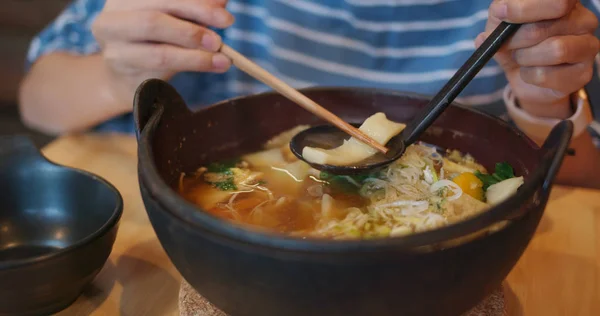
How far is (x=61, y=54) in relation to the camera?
188 centimetres

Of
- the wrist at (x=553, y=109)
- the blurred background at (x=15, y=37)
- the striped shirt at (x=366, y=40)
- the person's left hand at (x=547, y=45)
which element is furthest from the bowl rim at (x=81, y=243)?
the blurred background at (x=15, y=37)

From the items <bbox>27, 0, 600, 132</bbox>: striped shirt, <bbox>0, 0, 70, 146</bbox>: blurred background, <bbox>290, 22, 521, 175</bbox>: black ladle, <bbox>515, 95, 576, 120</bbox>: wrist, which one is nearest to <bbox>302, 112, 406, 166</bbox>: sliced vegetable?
<bbox>290, 22, 521, 175</bbox>: black ladle

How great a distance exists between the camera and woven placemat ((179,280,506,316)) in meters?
0.87

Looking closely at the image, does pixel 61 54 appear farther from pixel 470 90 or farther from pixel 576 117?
pixel 576 117

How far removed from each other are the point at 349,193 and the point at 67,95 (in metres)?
1.18

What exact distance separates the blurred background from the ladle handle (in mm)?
3017

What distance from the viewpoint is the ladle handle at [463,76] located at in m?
0.94

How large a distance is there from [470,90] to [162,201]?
52.5 inches

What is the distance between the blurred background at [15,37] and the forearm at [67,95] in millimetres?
1628

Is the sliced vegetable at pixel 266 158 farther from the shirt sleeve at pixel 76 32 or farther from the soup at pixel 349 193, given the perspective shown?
the shirt sleeve at pixel 76 32

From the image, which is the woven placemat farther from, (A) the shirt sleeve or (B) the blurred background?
(B) the blurred background

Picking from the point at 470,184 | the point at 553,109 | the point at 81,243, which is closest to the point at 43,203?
the point at 81,243

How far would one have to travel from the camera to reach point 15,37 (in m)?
3.46

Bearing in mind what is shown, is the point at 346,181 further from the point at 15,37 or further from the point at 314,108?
the point at 15,37
